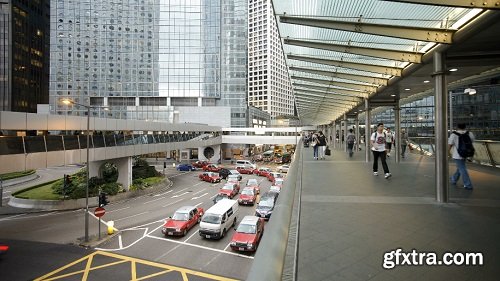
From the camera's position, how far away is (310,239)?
372cm

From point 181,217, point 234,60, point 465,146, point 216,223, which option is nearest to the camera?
point 465,146

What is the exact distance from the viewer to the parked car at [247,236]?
13.9 meters

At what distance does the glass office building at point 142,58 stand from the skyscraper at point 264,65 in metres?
57.4

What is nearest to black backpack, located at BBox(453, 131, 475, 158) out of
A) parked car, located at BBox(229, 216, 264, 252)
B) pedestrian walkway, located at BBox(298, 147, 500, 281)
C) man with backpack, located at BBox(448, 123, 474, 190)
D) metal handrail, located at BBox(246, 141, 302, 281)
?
man with backpack, located at BBox(448, 123, 474, 190)

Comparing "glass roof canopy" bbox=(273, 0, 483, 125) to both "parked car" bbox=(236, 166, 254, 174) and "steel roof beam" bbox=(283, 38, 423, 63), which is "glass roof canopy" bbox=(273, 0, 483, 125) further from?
"parked car" bbox=(236, 166, 254, 174)

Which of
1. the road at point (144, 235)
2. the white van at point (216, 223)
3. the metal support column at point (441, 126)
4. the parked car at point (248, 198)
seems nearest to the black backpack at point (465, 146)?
the metal support column at point (441, 126)

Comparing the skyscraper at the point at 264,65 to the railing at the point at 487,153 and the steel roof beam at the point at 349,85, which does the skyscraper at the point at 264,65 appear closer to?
the steel roof beam at the point at 349,85

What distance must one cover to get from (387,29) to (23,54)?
99745 millimetres

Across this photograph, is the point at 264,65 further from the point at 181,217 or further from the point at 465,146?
the point at 465,146

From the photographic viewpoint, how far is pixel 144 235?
1655 cm

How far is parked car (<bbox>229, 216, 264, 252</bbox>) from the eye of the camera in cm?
1386

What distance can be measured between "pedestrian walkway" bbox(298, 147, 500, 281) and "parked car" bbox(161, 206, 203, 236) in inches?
447

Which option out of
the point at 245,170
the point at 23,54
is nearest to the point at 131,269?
the point at 245,170

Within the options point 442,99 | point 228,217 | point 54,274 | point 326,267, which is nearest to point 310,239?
point 326,267
